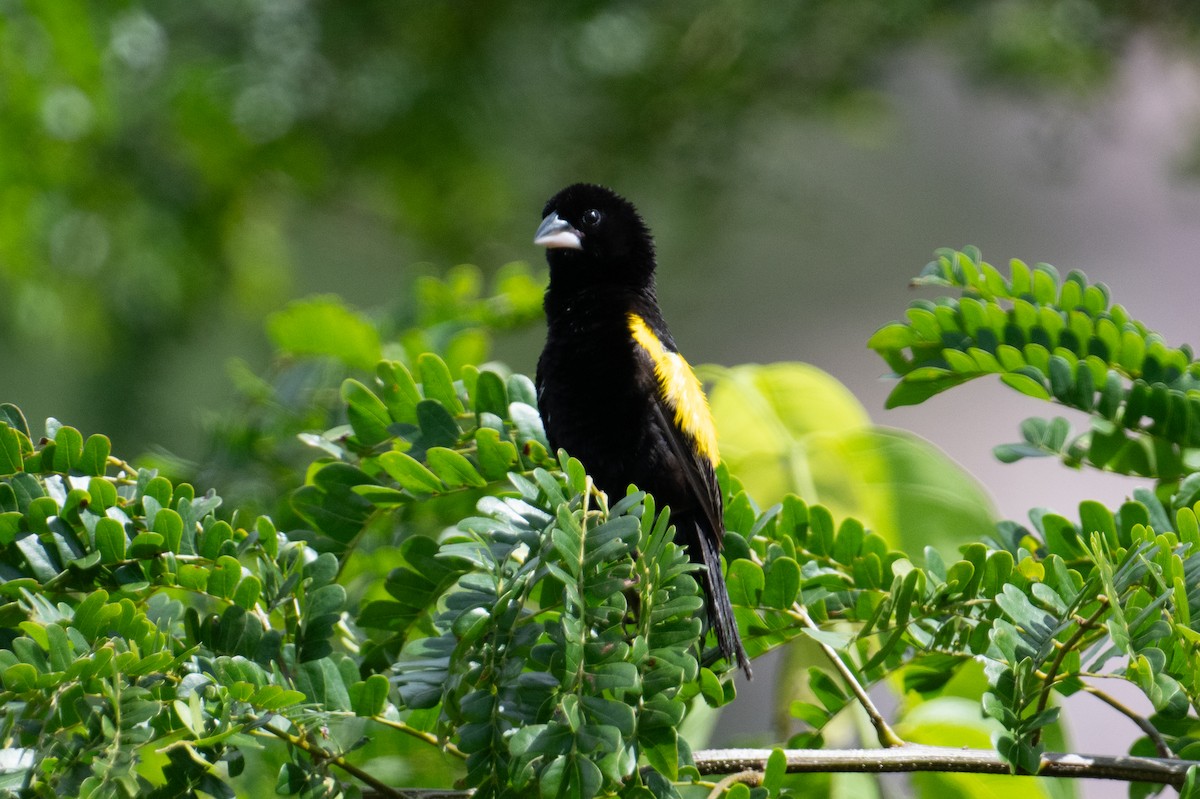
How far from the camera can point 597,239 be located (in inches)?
52.8

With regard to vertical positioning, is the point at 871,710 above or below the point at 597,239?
below

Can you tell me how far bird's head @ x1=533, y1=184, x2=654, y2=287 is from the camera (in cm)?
133

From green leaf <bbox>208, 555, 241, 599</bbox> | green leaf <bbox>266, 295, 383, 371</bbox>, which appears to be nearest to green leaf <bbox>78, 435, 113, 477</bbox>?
green leaf <bbox>208, 555, 241, 599</bbox>

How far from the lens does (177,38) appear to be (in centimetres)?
281

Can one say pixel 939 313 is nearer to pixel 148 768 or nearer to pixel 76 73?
pixel 148 768

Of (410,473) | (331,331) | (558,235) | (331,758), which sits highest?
(558,235)

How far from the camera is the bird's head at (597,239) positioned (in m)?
1.33

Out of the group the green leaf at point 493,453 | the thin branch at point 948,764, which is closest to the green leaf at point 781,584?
the thin branch at point 948,764

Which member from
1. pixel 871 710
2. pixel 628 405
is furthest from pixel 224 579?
pixel 628 405

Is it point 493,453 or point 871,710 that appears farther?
point 493,453

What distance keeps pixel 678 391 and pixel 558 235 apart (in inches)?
10.4

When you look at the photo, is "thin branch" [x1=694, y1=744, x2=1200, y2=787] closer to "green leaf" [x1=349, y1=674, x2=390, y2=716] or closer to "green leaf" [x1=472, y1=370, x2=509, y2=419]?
"green leaf" [x1=349, y1=674, x2=390, y2=716]

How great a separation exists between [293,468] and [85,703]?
0.71 m

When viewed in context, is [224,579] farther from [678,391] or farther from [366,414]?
[678,391]
